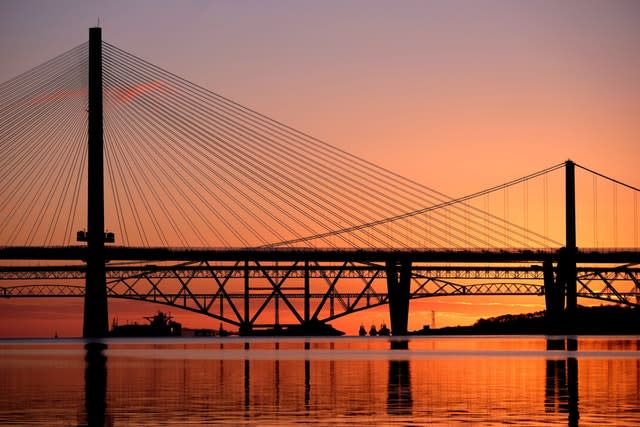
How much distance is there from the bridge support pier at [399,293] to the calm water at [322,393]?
73.0 m

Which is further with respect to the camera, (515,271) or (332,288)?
(515,271)

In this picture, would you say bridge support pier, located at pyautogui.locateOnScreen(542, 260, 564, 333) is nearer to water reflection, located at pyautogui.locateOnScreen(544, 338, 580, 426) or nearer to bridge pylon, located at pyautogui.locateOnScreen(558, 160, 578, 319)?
bridge pylon, located at pyautogui.locateOnScreen(558, 160, 578, 319)

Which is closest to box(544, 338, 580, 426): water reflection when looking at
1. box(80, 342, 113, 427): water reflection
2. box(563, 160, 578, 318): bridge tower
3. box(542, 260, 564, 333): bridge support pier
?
box(80, 342, 113, 427): water reflection

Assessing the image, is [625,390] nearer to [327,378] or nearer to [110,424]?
[327,378]

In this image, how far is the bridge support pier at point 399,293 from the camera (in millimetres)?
141750

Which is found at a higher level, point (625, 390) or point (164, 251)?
point (164, 251)

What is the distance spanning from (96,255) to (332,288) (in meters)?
48.4

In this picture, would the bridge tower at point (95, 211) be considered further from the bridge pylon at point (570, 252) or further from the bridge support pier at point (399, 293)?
the bridge pylon at point (570, 252)

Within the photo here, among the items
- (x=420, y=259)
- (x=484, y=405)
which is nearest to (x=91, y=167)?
(x=420, y=259)

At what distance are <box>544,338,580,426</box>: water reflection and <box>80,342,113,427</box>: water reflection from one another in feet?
38.6

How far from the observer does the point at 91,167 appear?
108375 millimetres

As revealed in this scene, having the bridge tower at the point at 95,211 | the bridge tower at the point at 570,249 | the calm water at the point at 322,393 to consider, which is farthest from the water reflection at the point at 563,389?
the bridge tower at the point at 570,249

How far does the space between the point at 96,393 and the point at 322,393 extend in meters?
7.35

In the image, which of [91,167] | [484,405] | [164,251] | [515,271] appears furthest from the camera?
[515,271]
